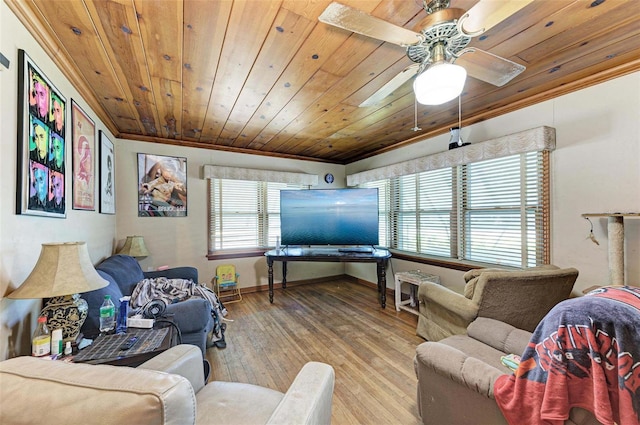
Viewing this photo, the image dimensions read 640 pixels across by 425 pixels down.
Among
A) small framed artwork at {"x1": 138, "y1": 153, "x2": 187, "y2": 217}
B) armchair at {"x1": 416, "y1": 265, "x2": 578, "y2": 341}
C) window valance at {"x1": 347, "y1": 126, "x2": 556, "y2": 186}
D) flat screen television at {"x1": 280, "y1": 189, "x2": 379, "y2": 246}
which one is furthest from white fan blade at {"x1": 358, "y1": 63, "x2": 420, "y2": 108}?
small framed artwork at {"x1": 138, "y1": 153, "x2": 187, "y2": 217}

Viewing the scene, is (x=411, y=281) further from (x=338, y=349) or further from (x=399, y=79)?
(x=399, y=79)

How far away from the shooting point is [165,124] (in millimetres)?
3076

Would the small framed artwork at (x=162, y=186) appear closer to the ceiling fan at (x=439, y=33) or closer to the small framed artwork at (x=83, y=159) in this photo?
the small framed artwork at (x=83, y=159)

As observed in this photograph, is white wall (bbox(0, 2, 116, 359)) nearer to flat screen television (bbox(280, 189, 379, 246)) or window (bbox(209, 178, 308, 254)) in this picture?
window (bbox(209, 178, 308, 254))

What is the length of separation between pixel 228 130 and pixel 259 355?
2635 mm

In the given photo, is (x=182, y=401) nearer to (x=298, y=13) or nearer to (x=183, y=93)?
(x=298, y=13)

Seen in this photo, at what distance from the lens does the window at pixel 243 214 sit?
13.3 ft

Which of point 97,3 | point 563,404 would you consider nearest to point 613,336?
point 563,404

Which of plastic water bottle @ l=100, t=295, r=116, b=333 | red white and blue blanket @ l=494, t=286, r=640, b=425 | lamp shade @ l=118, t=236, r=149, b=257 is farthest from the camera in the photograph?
lamp shade @ l=118, t=236, r=149, b=257

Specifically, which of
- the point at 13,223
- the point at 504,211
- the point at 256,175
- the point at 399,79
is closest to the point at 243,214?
the point at 256,175

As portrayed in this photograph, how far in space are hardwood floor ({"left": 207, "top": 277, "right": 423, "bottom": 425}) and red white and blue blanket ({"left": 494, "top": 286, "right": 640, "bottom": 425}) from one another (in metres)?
0.93

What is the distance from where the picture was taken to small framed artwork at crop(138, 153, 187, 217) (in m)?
3.48

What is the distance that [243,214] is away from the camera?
4.29 meters

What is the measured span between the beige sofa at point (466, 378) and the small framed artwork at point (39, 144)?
7.47 ft
